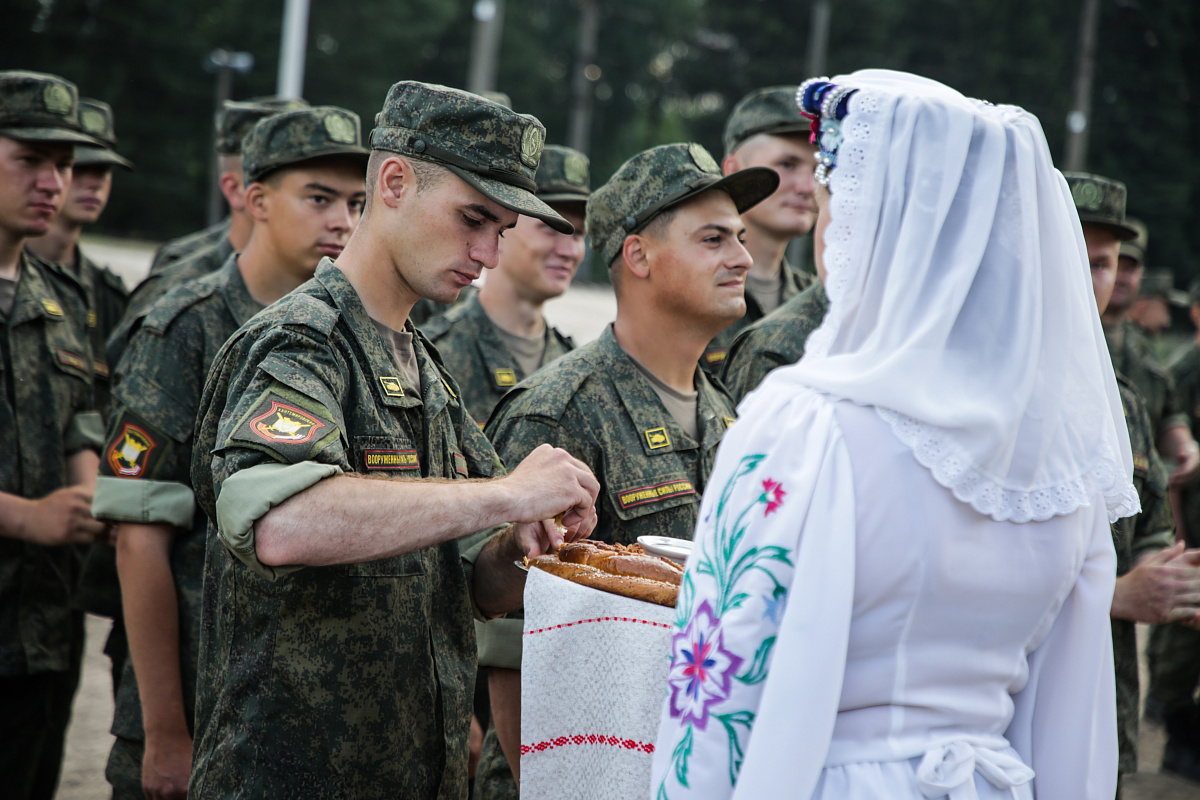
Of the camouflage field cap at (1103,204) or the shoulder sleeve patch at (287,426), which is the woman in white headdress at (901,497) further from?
the camouflage field cap at (1103,204)

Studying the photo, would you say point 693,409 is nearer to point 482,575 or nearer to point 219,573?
point 482,575

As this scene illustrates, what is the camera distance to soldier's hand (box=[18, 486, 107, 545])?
3775 mm

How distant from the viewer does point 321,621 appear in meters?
2.37

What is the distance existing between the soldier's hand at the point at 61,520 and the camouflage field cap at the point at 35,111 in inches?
63.2

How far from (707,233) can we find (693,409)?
1.98 feet

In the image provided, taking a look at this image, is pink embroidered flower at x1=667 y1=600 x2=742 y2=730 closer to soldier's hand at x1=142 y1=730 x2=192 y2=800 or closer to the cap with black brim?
soldier's hand at x1=142 y1=730 x2=192 y2=800

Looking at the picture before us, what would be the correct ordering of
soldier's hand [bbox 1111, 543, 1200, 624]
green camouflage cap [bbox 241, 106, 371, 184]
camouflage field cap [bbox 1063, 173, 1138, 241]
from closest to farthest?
soldier's hand [bbox 1111, 543, 1200, 624]
green camouflage cap [bbox 241, 106, 371, 184]
camouflage field cap [bbox 1063, 173, 1138, 241]

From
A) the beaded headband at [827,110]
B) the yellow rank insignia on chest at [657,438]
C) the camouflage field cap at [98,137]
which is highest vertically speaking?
the beaded headband at [827,110]

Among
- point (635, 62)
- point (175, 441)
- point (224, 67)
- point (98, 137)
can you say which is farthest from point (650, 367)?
point (635, 62)

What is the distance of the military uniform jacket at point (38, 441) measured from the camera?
4051mm

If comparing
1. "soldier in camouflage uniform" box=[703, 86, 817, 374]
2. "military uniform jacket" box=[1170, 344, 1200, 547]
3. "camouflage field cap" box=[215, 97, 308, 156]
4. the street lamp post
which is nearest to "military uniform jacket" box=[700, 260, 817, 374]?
"soldier in camouflage uniform" box=[703, 86, 817, 374]

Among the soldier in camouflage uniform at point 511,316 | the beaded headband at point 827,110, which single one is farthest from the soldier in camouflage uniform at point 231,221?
the beaded headband at point 827,110

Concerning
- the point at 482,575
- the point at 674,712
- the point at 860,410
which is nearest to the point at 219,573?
the point at 482,575

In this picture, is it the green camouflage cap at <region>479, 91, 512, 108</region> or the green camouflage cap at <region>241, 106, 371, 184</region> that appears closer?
the green camouflage cap at <region>479, 91, 512, 108</region>
